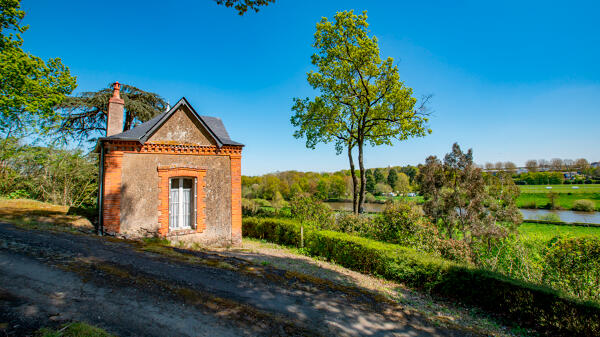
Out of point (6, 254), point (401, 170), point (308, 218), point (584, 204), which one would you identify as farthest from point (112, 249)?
point (401, 170)

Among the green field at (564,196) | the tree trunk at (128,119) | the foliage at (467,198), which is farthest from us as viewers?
the green field at (564,196)

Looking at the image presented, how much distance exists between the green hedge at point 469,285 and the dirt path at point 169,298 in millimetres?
2220

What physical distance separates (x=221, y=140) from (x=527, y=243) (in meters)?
12.8

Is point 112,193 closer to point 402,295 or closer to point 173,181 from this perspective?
point 173,181

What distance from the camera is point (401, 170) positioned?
263 ft

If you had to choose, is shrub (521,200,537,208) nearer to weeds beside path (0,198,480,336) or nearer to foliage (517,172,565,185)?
foliage (517,172,565,185)

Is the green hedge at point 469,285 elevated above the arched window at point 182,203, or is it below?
below

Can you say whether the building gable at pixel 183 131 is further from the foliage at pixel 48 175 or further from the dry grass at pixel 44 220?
the foliage at pixel 48 175

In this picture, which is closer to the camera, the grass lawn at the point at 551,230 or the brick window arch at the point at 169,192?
the brick window arch at the point at 169,192

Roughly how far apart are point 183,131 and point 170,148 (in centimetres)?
87

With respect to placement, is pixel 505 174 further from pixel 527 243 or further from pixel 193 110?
pixel 193 110

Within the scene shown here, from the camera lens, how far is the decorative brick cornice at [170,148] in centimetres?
940

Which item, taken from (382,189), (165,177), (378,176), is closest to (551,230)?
(165,177)

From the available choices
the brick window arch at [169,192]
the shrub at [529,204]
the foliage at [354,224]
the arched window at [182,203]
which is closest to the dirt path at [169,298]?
the brick window arch at [169,192]
